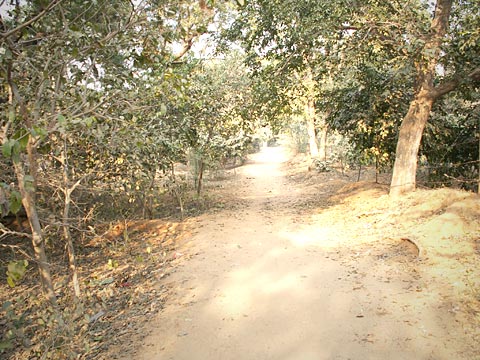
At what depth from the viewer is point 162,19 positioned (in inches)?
190

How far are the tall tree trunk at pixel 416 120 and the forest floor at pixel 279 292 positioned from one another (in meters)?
0.58

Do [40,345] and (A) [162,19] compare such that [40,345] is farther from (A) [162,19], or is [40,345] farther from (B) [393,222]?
(B) [393,222]

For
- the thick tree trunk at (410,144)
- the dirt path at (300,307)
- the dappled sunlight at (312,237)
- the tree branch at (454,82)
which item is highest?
the tree branch at (454,82)

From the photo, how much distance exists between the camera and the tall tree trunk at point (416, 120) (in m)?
8.23

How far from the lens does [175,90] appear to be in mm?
4316

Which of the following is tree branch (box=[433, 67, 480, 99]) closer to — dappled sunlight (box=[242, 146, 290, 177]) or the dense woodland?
the dense woodland

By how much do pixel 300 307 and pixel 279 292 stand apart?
0.57m

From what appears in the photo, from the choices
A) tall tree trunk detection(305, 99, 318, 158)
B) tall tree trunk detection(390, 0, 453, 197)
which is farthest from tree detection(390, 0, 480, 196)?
tall tree trunk detection(305, 99, 318, 158)

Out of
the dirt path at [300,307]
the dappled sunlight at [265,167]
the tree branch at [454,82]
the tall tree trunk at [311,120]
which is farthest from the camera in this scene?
the dappled sunlight at [265,167]

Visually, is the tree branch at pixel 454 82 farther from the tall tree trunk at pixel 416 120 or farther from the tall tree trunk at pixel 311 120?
the tall tree trunk at pixel 311 120

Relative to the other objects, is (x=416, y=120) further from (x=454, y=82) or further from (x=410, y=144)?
(x=454, y=82)

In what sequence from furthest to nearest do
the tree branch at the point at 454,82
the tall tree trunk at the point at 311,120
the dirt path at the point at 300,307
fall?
1. the tall tree trunk at the point at 311,120
2. the tree branch at the point at 454,82
3. the dirt path at the point at 300,307

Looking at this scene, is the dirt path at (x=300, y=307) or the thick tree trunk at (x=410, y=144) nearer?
the dirt path at (x=300, y=307)

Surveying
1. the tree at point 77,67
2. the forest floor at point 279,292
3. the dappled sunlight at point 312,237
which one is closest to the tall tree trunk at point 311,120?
the forest floor at point 279,292
